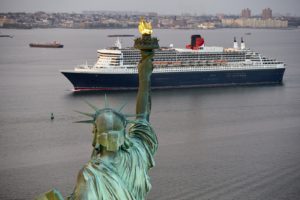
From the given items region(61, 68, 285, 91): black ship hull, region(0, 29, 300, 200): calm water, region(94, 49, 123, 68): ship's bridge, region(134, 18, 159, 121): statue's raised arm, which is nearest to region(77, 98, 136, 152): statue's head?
region(134, 18, 159, 121): statue's raised arm

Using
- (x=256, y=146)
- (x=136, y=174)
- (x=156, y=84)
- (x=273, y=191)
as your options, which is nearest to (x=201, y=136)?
(x=256, y=146)

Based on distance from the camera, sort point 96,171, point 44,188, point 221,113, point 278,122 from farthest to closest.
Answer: point 221,113, point 278,122, point 44,188, point 96,171

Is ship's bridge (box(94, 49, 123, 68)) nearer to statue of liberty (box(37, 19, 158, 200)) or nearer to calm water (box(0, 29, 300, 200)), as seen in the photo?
calm water (box(0, 29, 300, 200))

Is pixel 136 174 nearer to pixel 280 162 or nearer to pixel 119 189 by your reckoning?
pixel 119 189

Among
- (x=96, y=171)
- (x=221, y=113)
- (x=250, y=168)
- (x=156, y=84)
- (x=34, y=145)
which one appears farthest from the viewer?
(x=156, y=84)

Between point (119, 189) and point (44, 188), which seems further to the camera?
point (44, 188)

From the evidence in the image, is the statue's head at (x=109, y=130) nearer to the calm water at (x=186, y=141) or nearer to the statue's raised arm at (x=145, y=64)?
the statue's raised arm at (x=145, y=64)

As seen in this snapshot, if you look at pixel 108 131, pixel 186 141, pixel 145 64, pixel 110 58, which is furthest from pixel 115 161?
pixel 110 58
